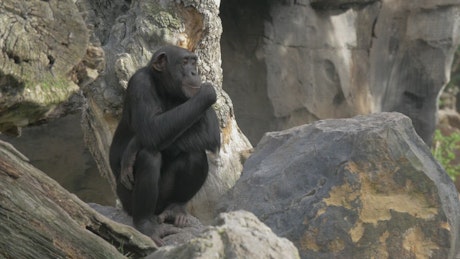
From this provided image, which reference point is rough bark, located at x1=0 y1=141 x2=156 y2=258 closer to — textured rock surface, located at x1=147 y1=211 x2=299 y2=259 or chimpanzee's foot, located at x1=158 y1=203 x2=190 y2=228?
textured rock surface, located at x1=147 y1=211 x2=299 y2=259

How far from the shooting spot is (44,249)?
3092 millimetres

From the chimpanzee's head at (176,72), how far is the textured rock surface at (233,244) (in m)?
2.28

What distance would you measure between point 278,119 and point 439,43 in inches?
81.8

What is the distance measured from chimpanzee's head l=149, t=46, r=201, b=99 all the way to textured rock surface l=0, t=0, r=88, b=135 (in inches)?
86.8

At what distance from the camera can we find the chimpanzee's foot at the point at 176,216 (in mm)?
5266

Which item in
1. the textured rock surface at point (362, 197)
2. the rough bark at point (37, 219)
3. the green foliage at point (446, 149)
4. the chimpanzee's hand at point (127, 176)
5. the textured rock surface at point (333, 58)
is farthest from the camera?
the green foliage at point (446, 149)

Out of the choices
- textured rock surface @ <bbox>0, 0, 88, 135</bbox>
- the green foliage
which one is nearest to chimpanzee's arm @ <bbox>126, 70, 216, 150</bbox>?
textured rock surface @ <bbox>0, 0, 88, 135</bbox>

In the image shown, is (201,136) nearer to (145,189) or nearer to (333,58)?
(145,189)

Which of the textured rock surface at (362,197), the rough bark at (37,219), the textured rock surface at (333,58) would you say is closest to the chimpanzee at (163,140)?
the textured rock surface at (362,197)

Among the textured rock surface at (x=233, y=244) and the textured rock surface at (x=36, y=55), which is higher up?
the textured rock surface at (x=36, y=55)

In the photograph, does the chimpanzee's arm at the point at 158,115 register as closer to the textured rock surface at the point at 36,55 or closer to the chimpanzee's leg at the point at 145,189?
the chimpanzee's leg at the point at 145,189

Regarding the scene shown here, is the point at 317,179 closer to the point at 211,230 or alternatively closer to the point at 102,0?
the point at 211,230

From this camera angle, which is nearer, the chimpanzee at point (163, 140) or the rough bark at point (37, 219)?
the rough bark at point (37, 219)

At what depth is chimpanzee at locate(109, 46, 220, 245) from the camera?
4.93 m
